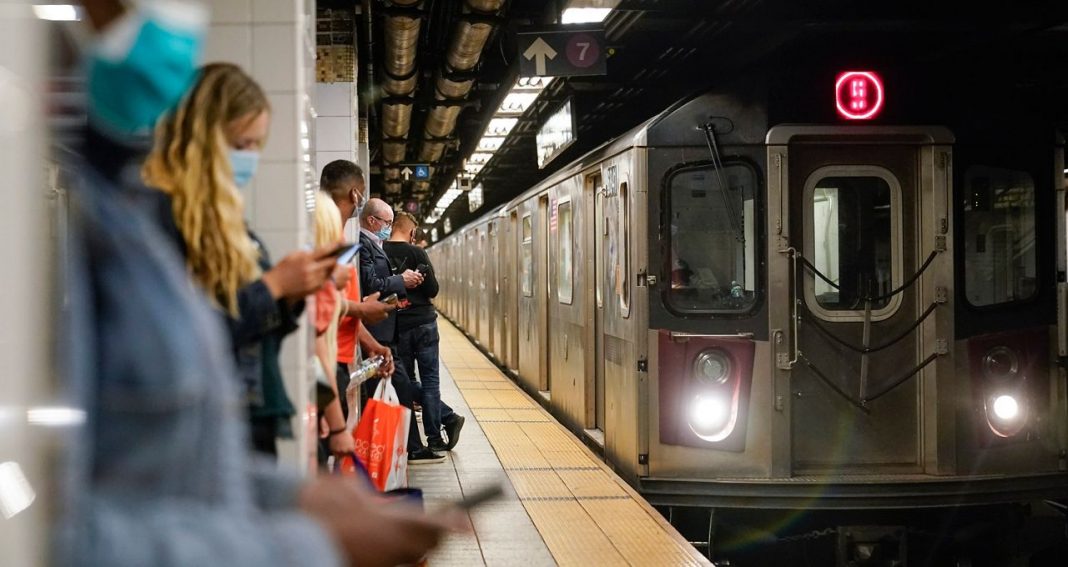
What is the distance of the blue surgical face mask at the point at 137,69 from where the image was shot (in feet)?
3.25

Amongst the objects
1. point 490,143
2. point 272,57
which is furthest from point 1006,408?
point 490,143

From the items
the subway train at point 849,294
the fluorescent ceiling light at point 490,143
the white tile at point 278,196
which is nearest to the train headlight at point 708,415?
the subway train at point 849,294

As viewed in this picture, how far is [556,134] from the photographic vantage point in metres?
8.53

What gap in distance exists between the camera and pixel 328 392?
10.4 ft

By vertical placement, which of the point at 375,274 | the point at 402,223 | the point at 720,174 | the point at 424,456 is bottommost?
the point at 424,456

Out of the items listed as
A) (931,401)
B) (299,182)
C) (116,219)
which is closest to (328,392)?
(299,182)

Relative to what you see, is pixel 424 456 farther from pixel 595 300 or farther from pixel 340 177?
pixel 340 177

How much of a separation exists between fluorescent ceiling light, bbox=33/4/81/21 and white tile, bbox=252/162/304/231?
1808 millimetres

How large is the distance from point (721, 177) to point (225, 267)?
12.8ft

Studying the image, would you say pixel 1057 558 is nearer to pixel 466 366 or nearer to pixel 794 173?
pixel 794 173

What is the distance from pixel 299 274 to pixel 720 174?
11.8ft

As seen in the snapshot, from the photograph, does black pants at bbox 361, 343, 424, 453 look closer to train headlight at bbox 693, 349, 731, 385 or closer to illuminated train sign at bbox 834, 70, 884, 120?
train headlight at bbox 693, 349, 731, 385

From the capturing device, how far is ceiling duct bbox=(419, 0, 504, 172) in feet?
25.8

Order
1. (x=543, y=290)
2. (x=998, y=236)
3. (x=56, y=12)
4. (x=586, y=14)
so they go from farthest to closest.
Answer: (x=543, y=290) → (x=586, y=14) → (x=998, y=236) → (x=56, y=12)
